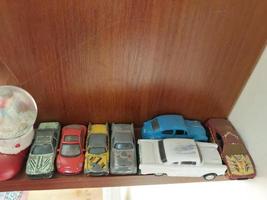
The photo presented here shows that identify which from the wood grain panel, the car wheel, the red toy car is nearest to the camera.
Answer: the wood grain panel

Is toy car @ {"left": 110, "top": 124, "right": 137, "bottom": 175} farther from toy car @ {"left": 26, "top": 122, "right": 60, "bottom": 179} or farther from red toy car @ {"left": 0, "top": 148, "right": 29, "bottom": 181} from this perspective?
red toy car @ {"left": 0, "top": 148, "right": 29, "bottom": 181}

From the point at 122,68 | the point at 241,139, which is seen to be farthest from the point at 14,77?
the point at 241,139

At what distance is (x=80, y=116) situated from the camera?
48.1 inches

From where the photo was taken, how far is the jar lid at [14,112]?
1.02 meters

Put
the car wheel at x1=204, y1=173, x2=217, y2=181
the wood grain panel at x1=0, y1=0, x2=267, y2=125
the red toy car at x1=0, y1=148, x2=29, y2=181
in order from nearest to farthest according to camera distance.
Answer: the wood grain panel at x1=0, y1=0, x2=267, y2=125, the red toy car at x1=0, y1=148, x2=29, y2=181, the car wheel at x1=204, y1=173, x2=217, y2=181

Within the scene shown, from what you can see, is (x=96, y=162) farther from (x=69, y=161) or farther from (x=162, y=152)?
(x=162, y=152)

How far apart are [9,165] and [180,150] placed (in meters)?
0.69

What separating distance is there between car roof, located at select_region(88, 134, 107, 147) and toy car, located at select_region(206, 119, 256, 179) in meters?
0.50

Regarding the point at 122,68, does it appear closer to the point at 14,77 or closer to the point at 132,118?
the point at 132,118

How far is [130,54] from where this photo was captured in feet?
3.34

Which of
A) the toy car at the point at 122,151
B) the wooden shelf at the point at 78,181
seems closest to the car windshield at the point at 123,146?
the toy car at the point at 122,151

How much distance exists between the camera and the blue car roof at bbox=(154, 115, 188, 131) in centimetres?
Answer: 115

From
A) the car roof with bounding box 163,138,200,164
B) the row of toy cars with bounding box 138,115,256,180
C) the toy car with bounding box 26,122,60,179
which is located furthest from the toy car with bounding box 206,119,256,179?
the toy car with bounding box 26,122,60,179

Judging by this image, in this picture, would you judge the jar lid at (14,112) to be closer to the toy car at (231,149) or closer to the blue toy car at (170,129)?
the blue toy car at (170,129)
